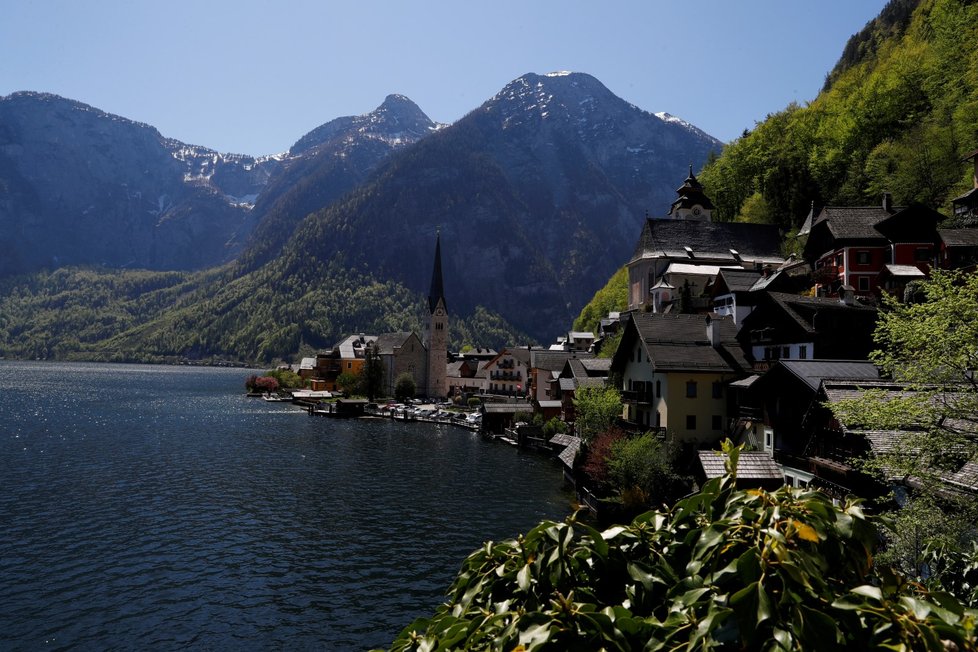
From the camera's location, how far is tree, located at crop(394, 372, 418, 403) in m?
152

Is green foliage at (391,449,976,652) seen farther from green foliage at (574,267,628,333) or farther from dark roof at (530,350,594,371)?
green foliage at (574,267,628,333)

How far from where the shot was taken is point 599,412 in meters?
58.2

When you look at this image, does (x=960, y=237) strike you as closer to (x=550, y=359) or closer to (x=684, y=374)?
(x=684, y=374)

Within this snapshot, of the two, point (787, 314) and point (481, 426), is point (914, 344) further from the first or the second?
point (481, 426)

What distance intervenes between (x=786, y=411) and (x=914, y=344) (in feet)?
76.2

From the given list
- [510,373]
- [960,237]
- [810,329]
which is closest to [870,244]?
[960,237]

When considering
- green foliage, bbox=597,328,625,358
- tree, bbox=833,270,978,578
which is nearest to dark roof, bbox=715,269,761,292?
green foliage, bbox=597,328,625,358

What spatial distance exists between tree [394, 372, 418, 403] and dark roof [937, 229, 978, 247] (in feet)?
383

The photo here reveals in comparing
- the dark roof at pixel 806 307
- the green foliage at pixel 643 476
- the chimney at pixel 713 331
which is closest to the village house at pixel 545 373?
the chimney at pixel 713 331

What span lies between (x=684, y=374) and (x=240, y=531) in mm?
36067

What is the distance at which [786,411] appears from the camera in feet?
136

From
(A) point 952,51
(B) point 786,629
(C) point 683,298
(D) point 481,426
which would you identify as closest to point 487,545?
(B) point 786,629

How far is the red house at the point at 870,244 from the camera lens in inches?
2317

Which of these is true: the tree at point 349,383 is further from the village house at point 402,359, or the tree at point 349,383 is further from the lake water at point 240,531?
the lake water at point 240,531
